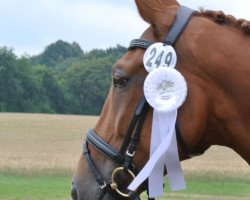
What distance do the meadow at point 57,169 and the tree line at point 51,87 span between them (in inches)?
1147

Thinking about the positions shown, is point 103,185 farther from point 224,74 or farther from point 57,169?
point 57,169

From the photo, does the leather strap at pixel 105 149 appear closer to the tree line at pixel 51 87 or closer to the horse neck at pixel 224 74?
the horse neck at pixel 224 74

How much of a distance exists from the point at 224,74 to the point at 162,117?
0.43m


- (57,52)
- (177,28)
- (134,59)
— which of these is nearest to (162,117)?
(134,59)

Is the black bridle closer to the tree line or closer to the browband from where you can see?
the browband

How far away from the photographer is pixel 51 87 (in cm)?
8438

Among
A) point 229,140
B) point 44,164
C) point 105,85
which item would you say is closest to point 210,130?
point 229,140

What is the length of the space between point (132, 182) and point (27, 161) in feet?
83.0

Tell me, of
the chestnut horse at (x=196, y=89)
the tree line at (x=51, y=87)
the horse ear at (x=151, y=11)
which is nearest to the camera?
the chestnut horse at (x=196, y=89)

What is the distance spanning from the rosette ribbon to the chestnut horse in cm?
4

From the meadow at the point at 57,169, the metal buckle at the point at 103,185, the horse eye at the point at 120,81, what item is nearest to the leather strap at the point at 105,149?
the metal buckle at the point at 103,185

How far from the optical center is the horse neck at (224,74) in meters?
3.54

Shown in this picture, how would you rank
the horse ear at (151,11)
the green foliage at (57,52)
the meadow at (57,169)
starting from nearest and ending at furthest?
the horse ear at (151,11) → the meadow at (57,169) → the green foliage at (57,52)

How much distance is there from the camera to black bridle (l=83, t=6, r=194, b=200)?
3.60 m
